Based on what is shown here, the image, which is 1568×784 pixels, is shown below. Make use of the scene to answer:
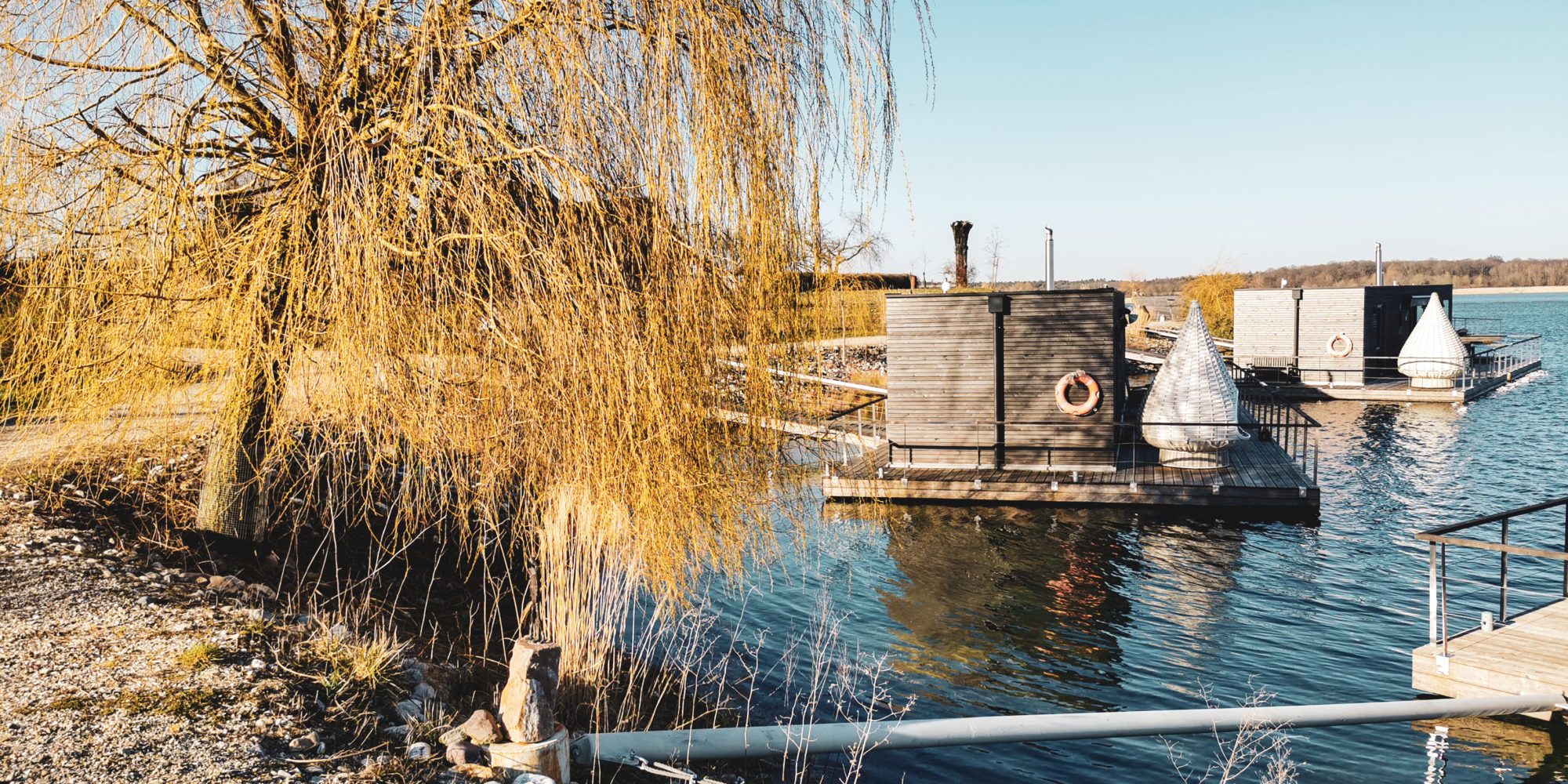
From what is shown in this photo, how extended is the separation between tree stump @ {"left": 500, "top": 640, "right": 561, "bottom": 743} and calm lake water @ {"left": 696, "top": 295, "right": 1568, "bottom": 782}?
8.10 ft

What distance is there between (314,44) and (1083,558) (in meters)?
11.0

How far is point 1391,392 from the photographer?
30875 millimetres

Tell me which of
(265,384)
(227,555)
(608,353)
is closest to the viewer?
(608,353)

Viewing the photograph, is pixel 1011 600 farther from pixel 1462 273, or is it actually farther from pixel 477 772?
pixel 1462 273

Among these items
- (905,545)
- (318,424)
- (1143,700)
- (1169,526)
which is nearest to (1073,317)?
(1169,526)

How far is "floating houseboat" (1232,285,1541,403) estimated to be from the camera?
30.8 m

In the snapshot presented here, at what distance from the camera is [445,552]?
851cm

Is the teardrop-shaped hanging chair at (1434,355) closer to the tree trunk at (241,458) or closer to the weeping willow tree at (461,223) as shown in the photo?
the weeping willow tree at (461,223)

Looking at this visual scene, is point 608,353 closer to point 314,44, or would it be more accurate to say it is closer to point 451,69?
point 451,69

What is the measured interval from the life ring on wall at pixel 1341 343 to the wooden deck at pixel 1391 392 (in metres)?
1.63

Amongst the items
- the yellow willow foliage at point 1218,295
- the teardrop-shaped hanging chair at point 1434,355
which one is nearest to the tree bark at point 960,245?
the yellow willow foliage at point 1218,295

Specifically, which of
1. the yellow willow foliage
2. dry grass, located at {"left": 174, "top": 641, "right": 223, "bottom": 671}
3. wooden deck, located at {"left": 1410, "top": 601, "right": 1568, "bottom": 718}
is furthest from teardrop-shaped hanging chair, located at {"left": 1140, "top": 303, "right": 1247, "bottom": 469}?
the yellow willow foliage

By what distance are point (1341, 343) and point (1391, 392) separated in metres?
4.26

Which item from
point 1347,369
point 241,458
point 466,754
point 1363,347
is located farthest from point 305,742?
point 1363,347
